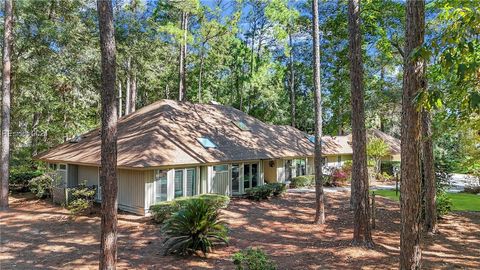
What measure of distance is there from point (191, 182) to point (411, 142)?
12617 mm

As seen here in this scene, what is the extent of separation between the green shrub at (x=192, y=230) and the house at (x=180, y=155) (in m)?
4.93

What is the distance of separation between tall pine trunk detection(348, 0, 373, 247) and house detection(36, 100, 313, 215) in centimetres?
811

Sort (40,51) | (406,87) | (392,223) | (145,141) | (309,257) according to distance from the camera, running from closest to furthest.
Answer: (406,87), (309,257), (392,223), (145,141), (40,51)

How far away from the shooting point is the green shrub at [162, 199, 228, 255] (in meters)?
9.45

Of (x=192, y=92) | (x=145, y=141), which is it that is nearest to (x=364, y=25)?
(x=145, y=141)

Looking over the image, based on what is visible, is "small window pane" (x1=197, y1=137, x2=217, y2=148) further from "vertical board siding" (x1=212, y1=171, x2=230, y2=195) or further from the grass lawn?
the grass lawn

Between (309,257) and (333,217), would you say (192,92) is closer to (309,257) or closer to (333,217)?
(333,217)

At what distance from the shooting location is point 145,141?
16047 millimetres

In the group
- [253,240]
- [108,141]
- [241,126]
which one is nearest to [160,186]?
[253,240]

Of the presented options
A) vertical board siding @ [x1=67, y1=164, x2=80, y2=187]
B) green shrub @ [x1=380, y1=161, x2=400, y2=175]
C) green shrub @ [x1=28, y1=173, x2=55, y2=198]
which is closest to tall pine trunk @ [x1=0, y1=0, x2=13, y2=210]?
green shrub @ [x1=28, y1=173, x2=55, y2=198]

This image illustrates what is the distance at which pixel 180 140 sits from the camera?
17.3 meters

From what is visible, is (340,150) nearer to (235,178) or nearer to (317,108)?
(235,178)

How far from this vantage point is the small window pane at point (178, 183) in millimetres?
16094

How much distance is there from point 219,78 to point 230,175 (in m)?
19.9
